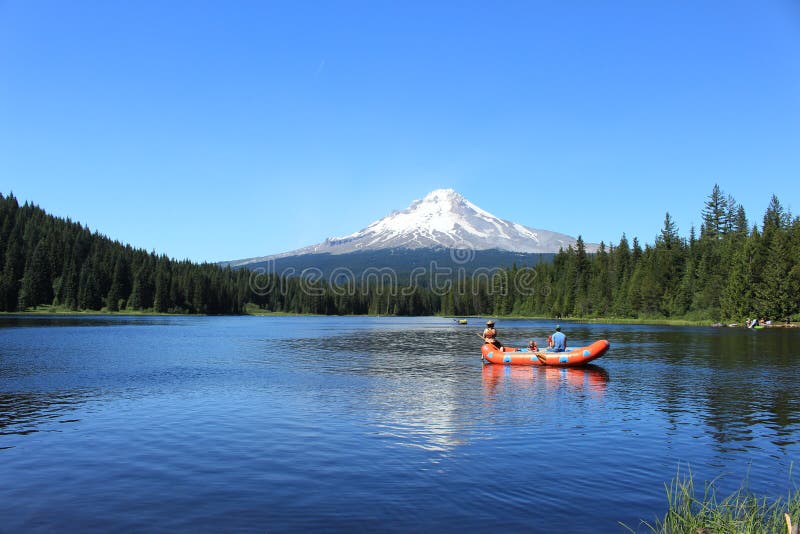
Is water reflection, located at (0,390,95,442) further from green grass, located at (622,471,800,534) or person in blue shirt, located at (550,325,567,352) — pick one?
person in blue shirt, located at (550,325,567,352)

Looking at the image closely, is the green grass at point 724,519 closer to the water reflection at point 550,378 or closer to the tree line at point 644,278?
the water reflection at point 550,378

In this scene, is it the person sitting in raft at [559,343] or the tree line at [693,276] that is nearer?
the person sitting in raft at [559,343]

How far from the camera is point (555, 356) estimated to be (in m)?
44.2

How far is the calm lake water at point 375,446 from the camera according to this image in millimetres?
13312

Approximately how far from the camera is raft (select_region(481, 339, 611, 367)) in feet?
144

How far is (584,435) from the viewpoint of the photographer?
21.2 meters

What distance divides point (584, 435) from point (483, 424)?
3.77 metres

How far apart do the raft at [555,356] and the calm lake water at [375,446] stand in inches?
143

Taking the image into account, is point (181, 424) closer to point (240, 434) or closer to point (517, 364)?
point (240, 434)

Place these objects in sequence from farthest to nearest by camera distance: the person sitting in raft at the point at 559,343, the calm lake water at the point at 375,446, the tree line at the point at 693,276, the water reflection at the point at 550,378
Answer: the tree line at the point at 693,276
the person sitting in raft at the point at 559,343
the water reflection at the point at 550,378
the calm lake water at the point at 375,446

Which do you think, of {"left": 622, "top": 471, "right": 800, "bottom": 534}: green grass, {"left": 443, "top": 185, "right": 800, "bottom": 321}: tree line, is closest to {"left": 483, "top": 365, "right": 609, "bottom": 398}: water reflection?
{"left": 622, "top": 471, "right": 800, "bottom": 534}: green grass

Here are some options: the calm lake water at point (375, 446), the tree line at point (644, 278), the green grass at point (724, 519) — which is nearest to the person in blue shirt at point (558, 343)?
the calm lake water at point (375, 446)

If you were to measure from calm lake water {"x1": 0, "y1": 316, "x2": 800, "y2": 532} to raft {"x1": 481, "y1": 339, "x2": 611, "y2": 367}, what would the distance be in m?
3.64

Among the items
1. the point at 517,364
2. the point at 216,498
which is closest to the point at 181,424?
the point at 216,498
